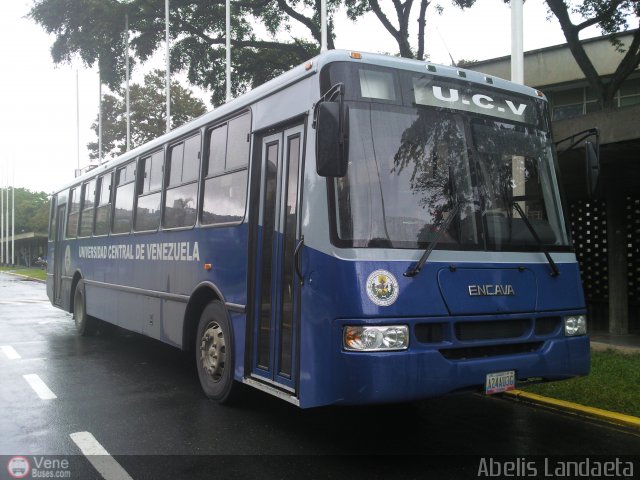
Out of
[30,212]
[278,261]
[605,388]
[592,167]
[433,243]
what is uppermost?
[30,212]

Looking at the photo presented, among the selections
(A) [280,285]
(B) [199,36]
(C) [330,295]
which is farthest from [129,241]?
(B) [199,36]

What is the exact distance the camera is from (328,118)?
427cm

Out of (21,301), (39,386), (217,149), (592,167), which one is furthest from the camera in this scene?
(21,301)

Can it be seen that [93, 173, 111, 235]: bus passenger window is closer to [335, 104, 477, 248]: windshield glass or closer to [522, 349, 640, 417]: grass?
[335, 104, 477, 248]: windshield glass

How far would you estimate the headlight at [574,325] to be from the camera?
5.12 m

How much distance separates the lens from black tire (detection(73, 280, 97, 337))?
11.5m

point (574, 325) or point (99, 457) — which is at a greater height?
point (574, 325)

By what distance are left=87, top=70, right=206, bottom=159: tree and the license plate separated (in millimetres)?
37142

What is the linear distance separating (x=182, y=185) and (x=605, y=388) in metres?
5.26

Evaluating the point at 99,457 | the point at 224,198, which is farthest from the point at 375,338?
the point at 224,198

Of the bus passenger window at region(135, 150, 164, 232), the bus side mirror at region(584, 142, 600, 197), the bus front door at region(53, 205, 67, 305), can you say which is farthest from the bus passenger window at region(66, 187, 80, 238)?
the bus side mirror at region(584, 142, 600, 197)

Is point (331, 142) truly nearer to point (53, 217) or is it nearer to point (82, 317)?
point (82, 317)

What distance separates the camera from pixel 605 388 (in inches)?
257

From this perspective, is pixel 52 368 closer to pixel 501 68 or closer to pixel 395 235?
pixel 395 235
